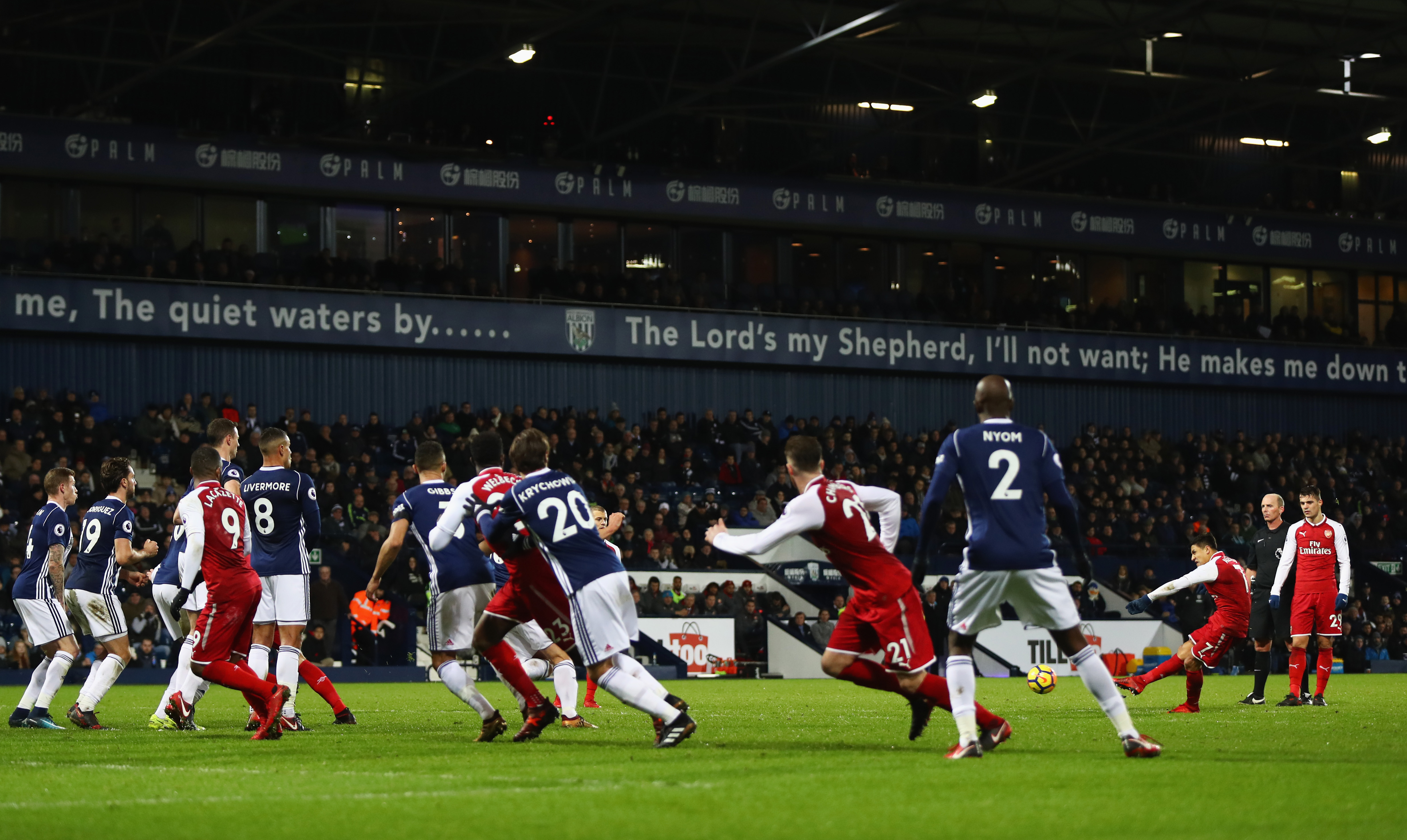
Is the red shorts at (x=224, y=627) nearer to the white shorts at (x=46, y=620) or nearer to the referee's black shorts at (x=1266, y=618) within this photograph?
the white shorts at (x=46, y=620)

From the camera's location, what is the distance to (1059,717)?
15.4m

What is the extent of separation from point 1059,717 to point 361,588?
624 inches

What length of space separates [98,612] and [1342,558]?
41.6ft

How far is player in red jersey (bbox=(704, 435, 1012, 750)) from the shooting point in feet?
34.5

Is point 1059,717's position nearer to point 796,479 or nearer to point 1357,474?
point 796,479

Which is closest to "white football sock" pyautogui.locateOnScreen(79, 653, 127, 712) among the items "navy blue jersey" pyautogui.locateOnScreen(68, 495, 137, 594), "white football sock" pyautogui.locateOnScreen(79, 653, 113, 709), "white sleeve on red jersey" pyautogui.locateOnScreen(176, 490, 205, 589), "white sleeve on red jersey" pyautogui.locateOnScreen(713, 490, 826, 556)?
"white football sock" pyautogui.locateOnScreen(79, 653, 113, 709)

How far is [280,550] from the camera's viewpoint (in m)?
13.5

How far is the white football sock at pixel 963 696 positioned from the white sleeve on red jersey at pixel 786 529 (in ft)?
3.92

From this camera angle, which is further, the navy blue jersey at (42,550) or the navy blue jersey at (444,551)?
the navy blue jersey at (42,550)

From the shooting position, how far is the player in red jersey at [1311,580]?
17984 mm

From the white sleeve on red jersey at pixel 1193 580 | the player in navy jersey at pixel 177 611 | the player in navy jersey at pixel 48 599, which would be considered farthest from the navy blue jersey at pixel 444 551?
the white sleeve on red jersey at pixel 1193 580

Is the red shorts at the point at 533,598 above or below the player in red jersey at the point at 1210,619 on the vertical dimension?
above

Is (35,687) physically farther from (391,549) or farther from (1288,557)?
(1288,557)

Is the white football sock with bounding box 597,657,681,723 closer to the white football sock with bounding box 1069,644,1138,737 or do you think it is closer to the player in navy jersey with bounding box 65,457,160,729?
the white football sock with bounding box 1069,644,1138,737
